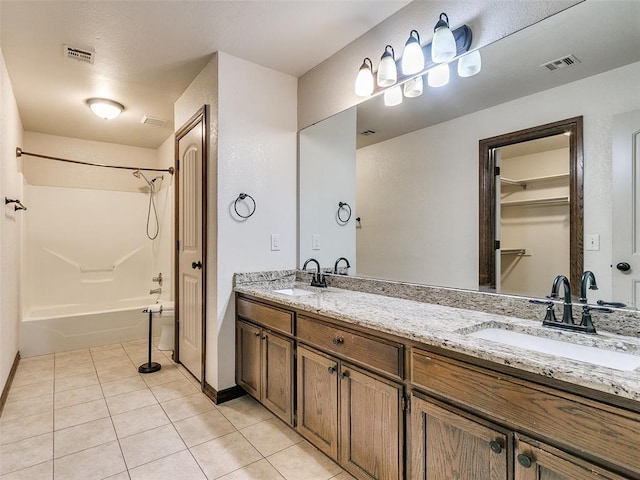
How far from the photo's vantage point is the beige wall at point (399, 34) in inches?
60.0

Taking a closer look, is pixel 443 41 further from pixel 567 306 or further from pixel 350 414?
pixel 350 414

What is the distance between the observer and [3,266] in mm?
2520

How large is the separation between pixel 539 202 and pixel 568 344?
66 cm

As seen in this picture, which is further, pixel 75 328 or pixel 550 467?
pixel 75 328

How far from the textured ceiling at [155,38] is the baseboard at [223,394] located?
2392 millimetres

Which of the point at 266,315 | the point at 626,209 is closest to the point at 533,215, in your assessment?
the point at 626,209

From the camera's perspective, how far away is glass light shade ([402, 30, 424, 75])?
1812 millimetres

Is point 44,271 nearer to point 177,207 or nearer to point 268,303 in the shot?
point 177,207

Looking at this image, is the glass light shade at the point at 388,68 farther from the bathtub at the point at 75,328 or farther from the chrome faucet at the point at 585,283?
the bathtub at the point at 75,328

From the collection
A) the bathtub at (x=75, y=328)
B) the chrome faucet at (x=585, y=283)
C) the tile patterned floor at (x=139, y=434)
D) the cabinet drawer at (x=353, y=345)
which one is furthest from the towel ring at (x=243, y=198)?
the bathtub at (x=75, y=328)

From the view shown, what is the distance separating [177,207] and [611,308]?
3.17 metres

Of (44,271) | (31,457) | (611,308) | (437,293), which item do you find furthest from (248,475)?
(44,271)

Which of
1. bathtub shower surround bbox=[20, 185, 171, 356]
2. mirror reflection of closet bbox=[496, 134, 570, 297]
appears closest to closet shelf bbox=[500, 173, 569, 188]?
mirror reflection of closet bbox=[496, 134, 570, 297]

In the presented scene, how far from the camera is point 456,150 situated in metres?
1.97
